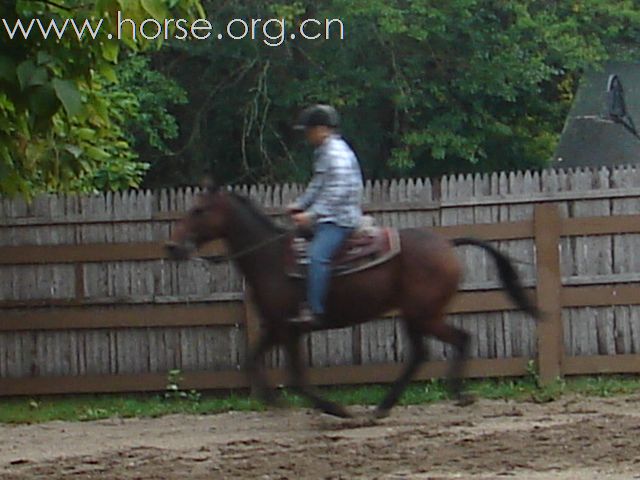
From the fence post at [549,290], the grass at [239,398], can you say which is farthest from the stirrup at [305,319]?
the fence post at [549,290]

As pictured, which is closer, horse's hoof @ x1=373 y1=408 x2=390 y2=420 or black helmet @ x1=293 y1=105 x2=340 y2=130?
black helmet @ x1=293 y1=105 x2=340 y2=130

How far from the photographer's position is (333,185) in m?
10.3

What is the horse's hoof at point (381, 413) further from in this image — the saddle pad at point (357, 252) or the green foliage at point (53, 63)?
the green foliage at point (53, 63)

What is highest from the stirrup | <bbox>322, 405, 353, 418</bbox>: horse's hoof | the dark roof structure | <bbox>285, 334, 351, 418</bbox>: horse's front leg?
the dark roof structure

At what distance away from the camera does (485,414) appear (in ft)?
37.1

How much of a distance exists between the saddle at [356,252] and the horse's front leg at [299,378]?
0.57 meters

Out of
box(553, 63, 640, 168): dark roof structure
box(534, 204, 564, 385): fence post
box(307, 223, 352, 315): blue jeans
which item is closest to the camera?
box(307, 223, 352, 315): blue jeans

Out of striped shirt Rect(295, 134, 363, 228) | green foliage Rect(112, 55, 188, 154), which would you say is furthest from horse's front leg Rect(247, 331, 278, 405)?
green foliage Rect(112, 55, 188, 154)

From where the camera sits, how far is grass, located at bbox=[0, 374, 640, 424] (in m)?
12.6

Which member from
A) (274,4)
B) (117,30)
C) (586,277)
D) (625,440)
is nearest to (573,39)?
(274,4)

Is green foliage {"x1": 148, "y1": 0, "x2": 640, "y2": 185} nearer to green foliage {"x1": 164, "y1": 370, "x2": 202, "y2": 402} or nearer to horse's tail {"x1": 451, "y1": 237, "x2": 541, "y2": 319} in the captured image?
green foliage {"x1": 164, "y1": 370, "x2": 202, "y2": 402}

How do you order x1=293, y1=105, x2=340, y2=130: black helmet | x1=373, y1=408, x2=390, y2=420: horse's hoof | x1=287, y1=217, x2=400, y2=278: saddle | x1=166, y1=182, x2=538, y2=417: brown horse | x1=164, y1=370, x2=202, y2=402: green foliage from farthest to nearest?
x1=164, y1=370, x2=202, y2=402: green foliage < x1=373, y1=408, x2=390, y2=420: horse's hoof < x1=166, y1=182, x2=538, y2=417: brown horse < x1=287, y1=217, x2=400, y2=278: saddle < x1=293, y1=105, x2=340, y2=130: black helmet

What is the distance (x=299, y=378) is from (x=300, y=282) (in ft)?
2.58

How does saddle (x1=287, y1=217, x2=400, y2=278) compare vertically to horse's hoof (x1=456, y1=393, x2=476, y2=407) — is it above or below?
above
